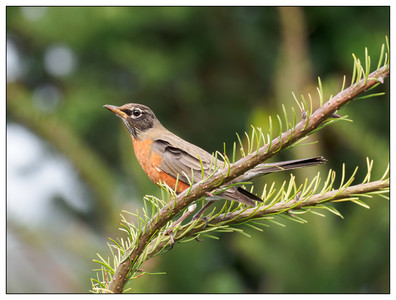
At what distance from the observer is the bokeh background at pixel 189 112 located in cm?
351

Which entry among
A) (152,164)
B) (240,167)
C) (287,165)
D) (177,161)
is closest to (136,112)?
(152,164)

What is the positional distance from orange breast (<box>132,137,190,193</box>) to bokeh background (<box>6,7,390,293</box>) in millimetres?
718

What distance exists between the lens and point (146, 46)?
20.7ft

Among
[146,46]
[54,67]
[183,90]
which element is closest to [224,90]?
[183,90]

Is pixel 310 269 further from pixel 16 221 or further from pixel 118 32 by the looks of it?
pixel 118 32

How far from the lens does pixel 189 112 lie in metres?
6.61

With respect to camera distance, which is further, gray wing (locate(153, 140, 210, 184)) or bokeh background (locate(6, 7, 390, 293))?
bokeh background (locate(6, 7, 390, 293))

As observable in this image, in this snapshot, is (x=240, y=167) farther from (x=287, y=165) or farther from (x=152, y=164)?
(x=152, y=164)

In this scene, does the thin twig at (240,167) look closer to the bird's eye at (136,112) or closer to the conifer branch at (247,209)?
the conifer branch at (247,209)

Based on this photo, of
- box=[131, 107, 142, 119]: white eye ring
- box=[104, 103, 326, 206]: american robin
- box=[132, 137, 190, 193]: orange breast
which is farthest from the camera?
box=[131, 107, 142, 119]: white eye ring

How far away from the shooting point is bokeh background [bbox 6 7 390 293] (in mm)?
3514

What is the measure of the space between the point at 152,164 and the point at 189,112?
4026 mm

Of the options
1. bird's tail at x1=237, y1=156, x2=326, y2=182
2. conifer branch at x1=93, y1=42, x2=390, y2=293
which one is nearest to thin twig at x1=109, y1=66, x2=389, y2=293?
conifer branch at x1=93, y1=42, x2=390, y2=293

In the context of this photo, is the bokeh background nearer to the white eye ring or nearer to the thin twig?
the white eye ring
